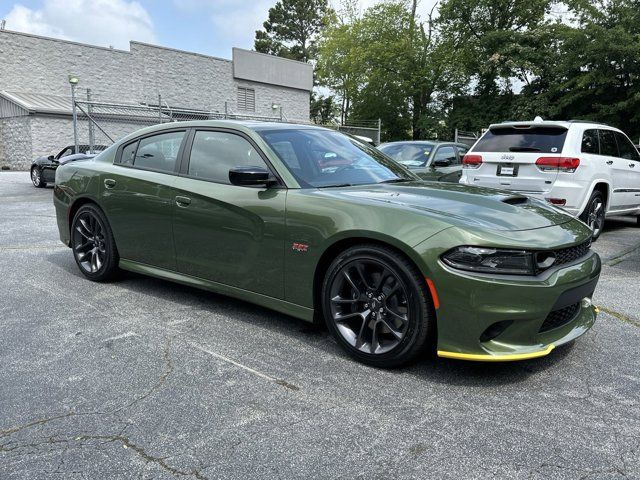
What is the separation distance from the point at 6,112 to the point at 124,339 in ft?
81.9

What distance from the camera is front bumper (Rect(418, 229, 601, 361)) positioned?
264cm

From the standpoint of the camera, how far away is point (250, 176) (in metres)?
3.31

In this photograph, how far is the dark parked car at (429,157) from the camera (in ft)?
31.3

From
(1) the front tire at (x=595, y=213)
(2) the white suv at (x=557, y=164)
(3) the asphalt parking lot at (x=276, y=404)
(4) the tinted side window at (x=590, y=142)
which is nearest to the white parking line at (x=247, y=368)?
(3) the asphalt parking lot at (x=276, y=404)

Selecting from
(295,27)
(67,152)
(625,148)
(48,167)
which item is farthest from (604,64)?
(295,27)

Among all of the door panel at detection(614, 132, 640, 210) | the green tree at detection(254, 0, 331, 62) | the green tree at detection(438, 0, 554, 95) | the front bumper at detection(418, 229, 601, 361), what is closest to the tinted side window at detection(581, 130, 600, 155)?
the door panel at detection(614, 132, 640, 210)

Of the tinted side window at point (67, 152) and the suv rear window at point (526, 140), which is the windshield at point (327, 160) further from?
the tinted side window at point (67, 152)

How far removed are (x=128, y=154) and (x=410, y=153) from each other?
255 inches

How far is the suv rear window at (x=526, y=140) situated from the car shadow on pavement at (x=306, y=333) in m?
4.19

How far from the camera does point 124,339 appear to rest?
3.47m

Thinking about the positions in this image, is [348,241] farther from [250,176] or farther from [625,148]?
[625,148]

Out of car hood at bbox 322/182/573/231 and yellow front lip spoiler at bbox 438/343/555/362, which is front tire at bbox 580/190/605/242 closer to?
car hood at bbox 322/182/573/231

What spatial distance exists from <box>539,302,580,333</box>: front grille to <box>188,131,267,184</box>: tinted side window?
2.05 meters

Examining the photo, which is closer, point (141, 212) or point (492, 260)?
point (492, 260)
